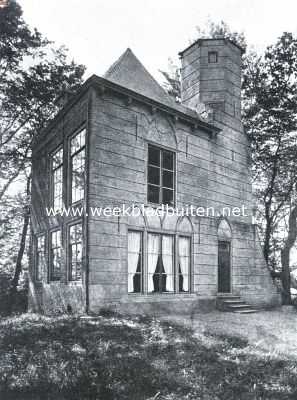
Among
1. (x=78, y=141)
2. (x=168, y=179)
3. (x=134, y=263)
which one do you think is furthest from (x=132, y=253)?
(x=78, y=141)

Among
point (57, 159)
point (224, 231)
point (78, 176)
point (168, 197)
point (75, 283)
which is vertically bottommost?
point (75, 283)

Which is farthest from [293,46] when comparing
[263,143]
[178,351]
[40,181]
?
[178,351]

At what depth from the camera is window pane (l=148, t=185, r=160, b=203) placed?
38.7 feet

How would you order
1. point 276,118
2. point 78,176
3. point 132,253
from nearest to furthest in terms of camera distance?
point 132,253 < point 78,176 < point 276,118

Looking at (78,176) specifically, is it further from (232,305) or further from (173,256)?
(232,305)

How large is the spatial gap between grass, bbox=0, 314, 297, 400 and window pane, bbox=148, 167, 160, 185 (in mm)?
4867

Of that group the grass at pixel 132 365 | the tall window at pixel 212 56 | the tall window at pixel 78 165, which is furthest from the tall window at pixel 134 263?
the tall window at pixel 212 56

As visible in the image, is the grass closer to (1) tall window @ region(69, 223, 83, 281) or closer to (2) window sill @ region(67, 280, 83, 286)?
(2) window sill @ region(67, 280, 83, 286)

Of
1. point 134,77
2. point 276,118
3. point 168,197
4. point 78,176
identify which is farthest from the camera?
point 276,118

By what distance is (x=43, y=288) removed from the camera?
1324 cm

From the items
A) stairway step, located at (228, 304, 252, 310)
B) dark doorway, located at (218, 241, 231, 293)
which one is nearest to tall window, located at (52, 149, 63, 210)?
dark doorway, located at (218, 241, 231, 293)

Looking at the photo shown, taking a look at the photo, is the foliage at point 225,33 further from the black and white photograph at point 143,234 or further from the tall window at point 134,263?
the tall window at point 134,263

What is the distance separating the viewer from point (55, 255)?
12930 mm

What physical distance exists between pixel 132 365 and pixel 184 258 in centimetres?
670
